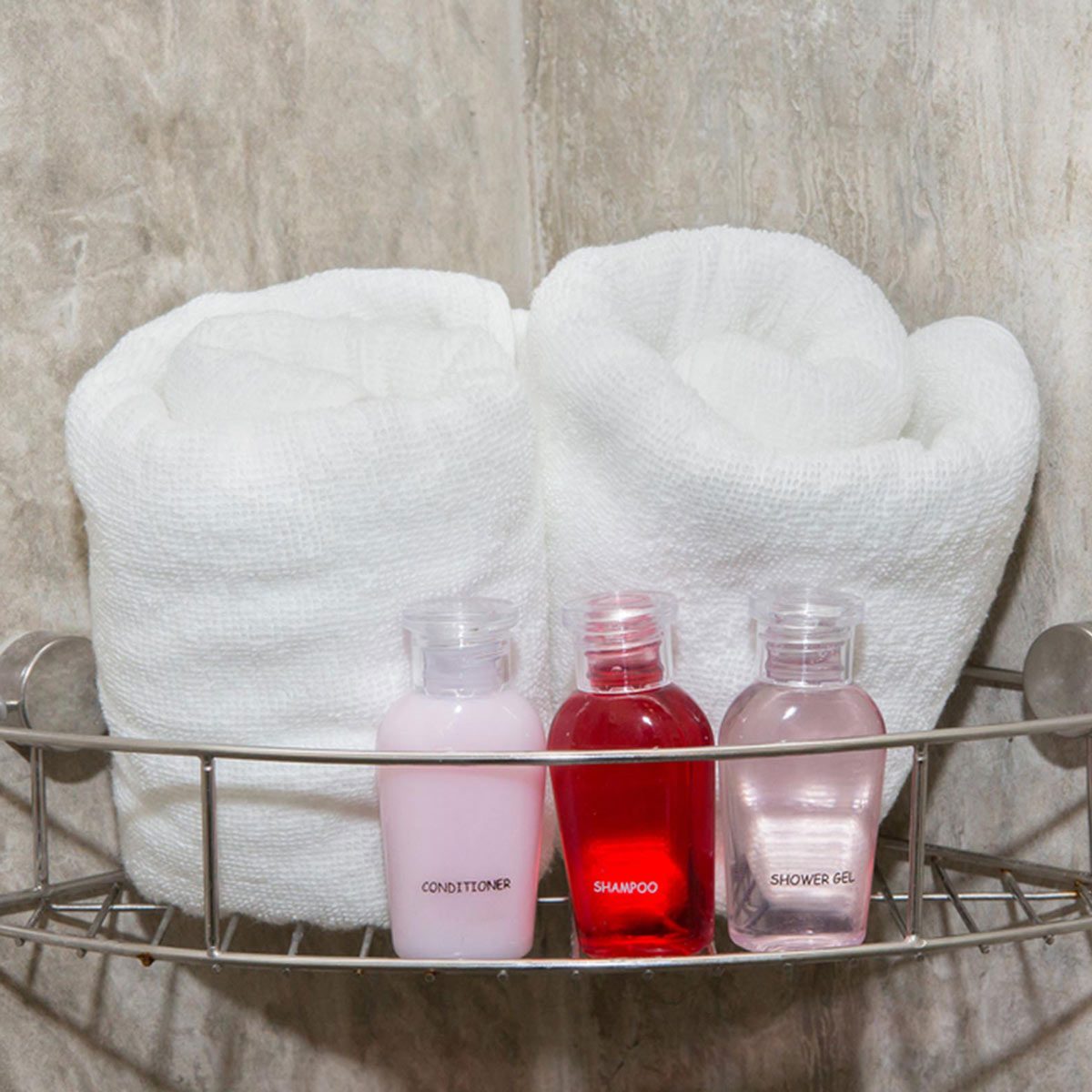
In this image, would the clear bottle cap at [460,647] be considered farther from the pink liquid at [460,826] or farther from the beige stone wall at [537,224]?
the beige stone wall at [537,224]

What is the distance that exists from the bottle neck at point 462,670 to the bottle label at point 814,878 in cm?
13

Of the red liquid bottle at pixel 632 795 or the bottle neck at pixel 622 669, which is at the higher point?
the bottle neck at pixel 622 669

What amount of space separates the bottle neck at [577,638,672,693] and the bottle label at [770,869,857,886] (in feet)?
0.27

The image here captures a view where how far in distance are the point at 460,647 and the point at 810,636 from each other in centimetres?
13

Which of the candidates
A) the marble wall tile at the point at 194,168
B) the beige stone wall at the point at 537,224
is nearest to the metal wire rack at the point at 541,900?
the beige stone wall at the point at 537,224

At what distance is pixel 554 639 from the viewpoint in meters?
0.57

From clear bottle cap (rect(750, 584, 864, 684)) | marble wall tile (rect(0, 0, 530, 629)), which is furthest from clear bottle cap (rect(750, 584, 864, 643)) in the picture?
marble wall tile (rect(0, 0, 530, 629))

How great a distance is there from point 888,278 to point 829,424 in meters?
0.12

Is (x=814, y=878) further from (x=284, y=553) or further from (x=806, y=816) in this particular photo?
(x=284, y=553)

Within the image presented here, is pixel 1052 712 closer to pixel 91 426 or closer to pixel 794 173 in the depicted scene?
pixel 794 173

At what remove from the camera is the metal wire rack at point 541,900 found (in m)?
0.46

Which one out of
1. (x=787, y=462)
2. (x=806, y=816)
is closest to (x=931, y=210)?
(x=787, y=462)

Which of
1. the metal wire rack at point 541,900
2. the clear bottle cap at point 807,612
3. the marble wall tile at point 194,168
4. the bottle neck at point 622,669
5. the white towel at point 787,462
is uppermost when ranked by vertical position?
the marble wall tile at point 194,168

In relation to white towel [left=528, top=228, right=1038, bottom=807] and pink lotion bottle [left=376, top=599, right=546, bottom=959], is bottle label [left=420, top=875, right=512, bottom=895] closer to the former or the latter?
pink lotion bottle [left=376, top=599, right=546, bottom=959]
